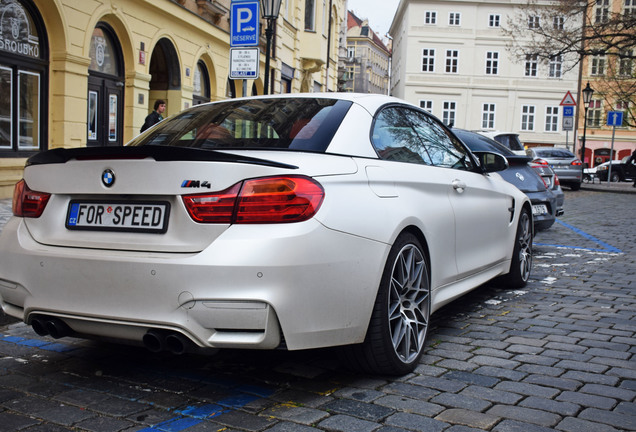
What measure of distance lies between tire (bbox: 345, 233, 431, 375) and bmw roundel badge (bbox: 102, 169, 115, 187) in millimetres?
1362

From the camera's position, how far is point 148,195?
10.5ft

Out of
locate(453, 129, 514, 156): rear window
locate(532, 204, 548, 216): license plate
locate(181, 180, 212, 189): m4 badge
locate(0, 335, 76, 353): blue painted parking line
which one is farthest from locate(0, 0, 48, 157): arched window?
locate(181, 180, 212, 189): m4 badge

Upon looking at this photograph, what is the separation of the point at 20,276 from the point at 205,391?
104 cm

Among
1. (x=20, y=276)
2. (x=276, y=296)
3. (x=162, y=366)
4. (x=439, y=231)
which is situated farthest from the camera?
(x=439, y=231)

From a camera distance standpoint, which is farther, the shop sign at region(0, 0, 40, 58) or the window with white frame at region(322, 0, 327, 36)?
the window with white frame at region(322, 0, 327, 36)

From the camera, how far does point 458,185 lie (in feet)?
15.4

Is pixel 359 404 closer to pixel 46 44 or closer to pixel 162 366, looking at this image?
pixel 162 366

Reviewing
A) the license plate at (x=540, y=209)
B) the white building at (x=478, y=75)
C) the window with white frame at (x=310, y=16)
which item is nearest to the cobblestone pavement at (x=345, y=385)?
the license plate at (x=540, y=209)

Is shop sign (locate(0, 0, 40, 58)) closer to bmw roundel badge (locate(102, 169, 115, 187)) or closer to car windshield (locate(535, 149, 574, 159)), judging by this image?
bmw roundel badge (locate(102, 169, 115, 187))

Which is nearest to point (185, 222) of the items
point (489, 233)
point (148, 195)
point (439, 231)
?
point (148, 195)

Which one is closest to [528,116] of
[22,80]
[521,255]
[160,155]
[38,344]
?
[22,80]

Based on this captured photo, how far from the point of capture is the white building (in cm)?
6134

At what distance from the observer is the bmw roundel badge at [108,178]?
3270 millimetres

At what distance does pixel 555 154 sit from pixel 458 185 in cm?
2369
